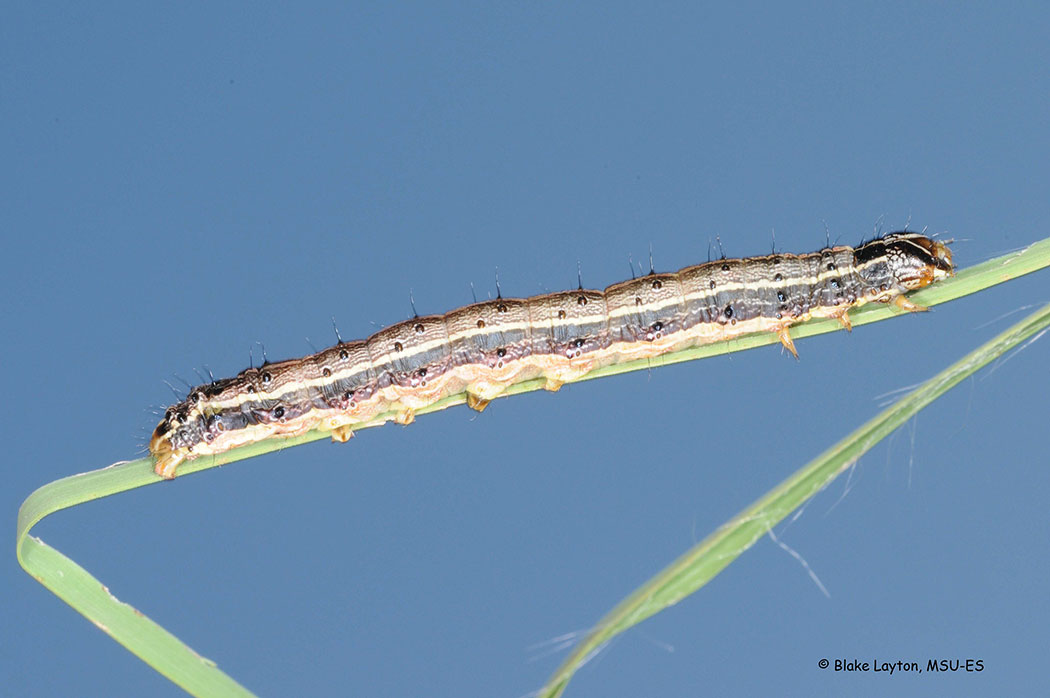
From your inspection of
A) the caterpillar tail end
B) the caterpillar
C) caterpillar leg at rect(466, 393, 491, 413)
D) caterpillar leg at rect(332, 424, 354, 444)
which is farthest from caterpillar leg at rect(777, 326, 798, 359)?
the caterpillar tail end

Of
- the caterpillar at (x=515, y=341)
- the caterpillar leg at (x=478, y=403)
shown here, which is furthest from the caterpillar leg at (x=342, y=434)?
the caterpillar leg at (x=478, y=403)

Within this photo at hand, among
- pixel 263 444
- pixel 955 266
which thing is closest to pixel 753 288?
pixel 955 266

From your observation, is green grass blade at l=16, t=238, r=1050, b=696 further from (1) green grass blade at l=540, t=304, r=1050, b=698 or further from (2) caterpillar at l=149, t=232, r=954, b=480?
(1) green grass blade at l=540, t=304, r=1050, b=698

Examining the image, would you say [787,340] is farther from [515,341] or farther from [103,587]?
[103,587]

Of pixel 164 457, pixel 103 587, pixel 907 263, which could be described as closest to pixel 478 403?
pixel 164 457

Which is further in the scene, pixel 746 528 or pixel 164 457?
pixel 164 457

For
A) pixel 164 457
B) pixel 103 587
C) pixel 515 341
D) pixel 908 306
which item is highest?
pixel 515 341

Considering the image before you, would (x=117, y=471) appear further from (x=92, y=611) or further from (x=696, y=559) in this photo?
(x=696, y=559)

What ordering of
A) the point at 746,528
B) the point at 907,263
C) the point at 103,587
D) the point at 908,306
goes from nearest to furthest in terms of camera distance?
the point at 746,528 < the point at 103,587 < the point at 908,306 < the point at 907,263
